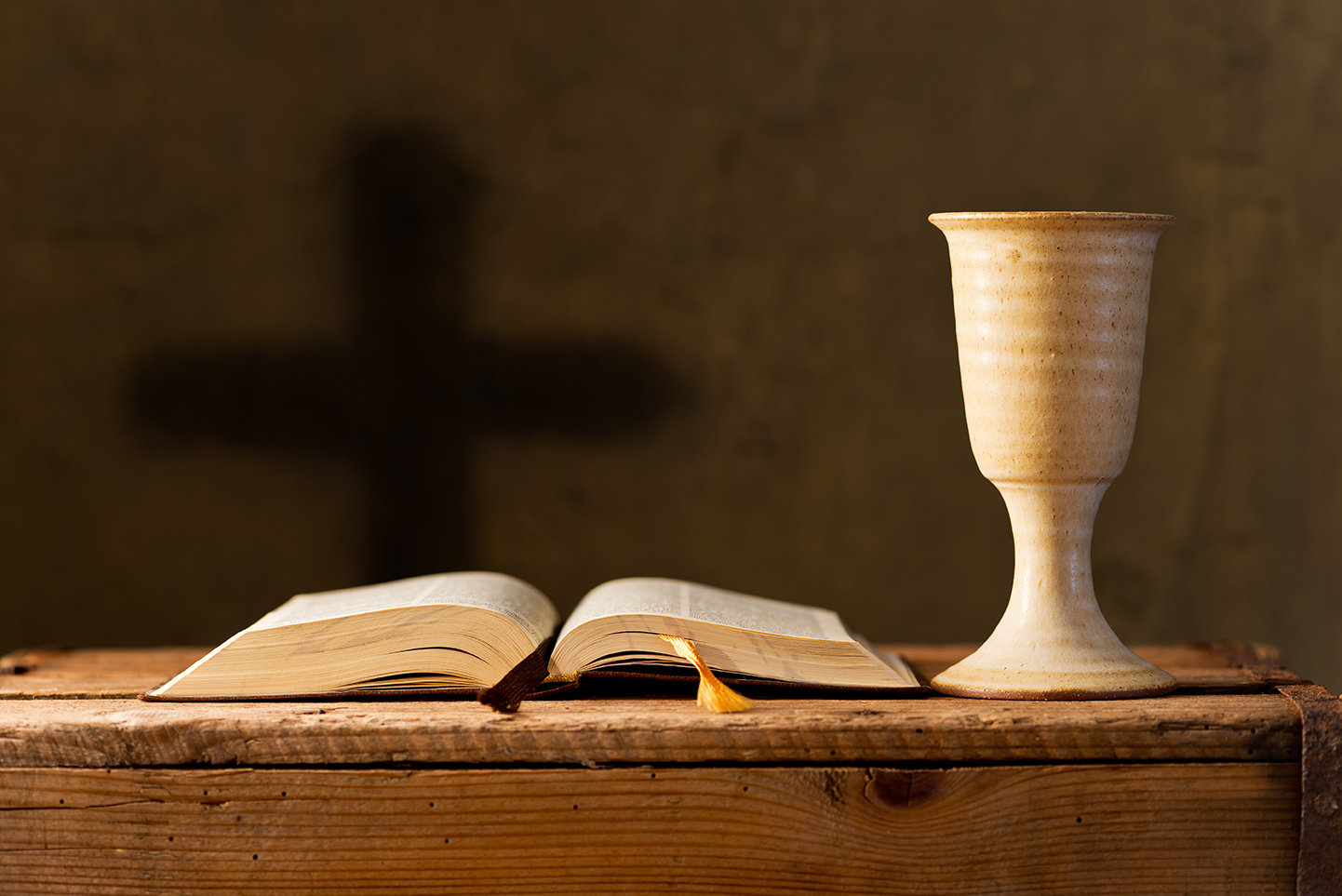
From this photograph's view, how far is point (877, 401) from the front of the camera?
223cm

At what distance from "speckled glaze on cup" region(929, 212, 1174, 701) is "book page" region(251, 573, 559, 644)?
0.36 meters

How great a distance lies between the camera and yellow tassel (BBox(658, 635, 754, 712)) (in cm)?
91

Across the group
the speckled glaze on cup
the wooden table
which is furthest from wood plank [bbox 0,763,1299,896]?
the speckled glaze on cup

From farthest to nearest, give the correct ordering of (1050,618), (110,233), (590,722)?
(110,233) → (1050,618) → (590,722)

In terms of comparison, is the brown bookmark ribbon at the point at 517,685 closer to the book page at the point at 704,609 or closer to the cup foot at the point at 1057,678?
the book page at the point at 704,609

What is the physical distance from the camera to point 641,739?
0.89 m

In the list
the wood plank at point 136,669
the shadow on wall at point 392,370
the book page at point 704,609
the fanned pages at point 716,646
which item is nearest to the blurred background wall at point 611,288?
the shadow on wall at point 392,370

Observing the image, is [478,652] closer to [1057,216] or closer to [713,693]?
[713,693]

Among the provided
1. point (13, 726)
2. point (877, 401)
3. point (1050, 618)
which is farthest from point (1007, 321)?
point (877, 401)

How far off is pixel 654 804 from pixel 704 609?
0.22m

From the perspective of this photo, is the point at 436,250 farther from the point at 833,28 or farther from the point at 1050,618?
the point at 1050,618

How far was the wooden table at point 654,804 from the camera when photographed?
0.88m

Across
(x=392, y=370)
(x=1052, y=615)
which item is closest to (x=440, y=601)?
(x=1052, y=615)

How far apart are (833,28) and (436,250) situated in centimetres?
80
